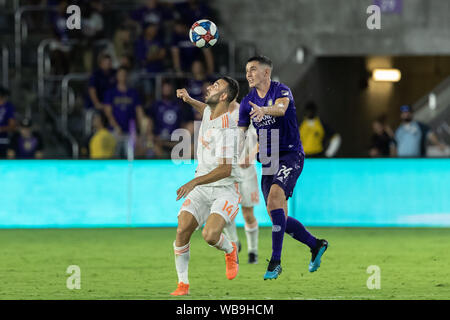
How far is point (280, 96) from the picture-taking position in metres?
9.44

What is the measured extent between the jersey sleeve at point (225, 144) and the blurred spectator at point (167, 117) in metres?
9.08

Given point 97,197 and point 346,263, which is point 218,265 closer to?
point 346,263

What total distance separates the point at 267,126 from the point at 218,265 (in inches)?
91.1

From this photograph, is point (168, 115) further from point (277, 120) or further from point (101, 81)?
point (277, 120)

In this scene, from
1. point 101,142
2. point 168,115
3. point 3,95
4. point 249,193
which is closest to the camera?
point 249,193

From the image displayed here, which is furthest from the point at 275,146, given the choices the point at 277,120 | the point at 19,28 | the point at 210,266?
the point at 19,28

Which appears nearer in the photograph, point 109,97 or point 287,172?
point 287,172

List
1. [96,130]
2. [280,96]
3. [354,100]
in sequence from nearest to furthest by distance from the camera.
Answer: [280,96] < [96,130] < [354,100]

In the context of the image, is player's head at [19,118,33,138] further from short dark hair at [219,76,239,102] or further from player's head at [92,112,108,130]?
short dark hair at [219,76,239,102]

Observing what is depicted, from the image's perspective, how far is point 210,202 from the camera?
29.5ft

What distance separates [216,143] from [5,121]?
1022 centimetres

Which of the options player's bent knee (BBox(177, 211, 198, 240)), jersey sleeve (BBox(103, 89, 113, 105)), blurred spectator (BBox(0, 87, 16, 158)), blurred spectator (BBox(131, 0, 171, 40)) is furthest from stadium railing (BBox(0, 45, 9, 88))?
player's bent knee (BBox(177, 211, 198, 240))

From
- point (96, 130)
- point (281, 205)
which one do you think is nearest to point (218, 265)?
point (281, 205)

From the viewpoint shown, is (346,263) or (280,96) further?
(346,263)
